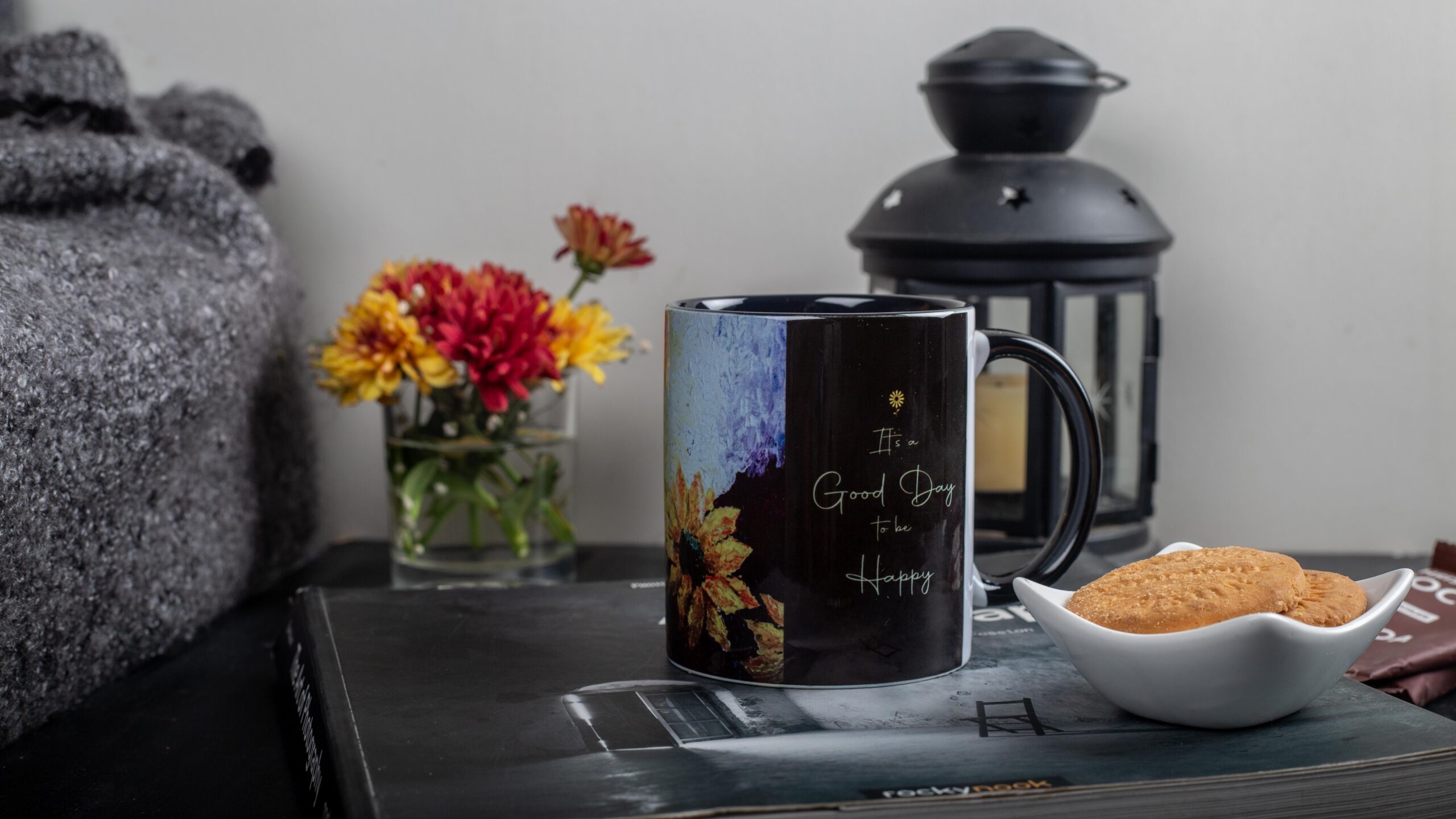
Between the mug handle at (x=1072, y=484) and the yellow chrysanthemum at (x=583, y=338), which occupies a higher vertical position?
the yellow chrysanthemum at (x=583, y=338)

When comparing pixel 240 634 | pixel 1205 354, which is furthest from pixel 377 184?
pixel 1205 354

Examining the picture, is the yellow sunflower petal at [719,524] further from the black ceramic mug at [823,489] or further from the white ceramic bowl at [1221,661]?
the white ceramic bowl at [1221,661]

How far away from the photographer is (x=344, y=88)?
858mm

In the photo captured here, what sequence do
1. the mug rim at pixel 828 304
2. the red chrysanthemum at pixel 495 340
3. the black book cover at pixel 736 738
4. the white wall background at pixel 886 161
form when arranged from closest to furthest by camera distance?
the black book cover at pixel 736 738, the mug rim at pixel 828 304, the red chrysanthemum at pixel 495 340, the white wall background at pixel 886 161

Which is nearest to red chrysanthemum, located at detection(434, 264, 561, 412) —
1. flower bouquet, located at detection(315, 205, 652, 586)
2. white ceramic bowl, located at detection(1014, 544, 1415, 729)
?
flower bouquet, located at detection(315, 205, 652, 586)

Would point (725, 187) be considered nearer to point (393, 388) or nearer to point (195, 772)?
point (393, 388)

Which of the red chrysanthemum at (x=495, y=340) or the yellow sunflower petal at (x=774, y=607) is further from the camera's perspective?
the red chrysanthemum at (x=495, y=340)

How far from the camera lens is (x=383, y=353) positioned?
2.26 ft

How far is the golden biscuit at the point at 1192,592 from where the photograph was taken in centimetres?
40

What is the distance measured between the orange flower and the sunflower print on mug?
0.31 meters

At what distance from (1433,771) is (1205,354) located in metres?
0.52

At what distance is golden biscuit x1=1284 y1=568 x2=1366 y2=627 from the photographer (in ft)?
1.31

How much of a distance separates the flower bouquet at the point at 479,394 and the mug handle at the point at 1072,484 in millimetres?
303

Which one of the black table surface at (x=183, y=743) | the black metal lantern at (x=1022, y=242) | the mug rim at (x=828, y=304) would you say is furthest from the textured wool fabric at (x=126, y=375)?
the black metal lantern at (x=1022, y=242)
